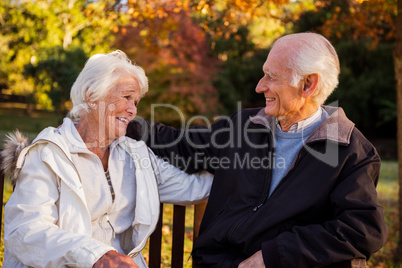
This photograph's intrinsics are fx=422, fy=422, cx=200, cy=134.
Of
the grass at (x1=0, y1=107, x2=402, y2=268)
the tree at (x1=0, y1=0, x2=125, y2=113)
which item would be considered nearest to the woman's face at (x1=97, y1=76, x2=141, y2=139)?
the grass at (x1=0, y1=107, x2=402, y2=268)

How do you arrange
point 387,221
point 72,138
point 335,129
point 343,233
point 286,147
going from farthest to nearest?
point 387,221 < point 286,147 < point 72,138 < point 335,129 < point 343,233

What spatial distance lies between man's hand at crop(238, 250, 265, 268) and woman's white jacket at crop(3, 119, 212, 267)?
0.61 m

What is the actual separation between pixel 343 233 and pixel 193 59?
11.7m

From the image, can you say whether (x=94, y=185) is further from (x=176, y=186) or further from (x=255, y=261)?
(x=255, y=261)

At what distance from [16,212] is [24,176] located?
18 centimetres

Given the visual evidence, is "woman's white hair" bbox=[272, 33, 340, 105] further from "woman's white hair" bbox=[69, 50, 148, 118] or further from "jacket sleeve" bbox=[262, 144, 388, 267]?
"woman's white hair" bbox=[69, 50, 148, 118]

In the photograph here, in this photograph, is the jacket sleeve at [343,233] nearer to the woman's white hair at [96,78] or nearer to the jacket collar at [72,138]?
the jacket collar at [72,138]

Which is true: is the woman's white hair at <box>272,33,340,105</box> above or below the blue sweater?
above

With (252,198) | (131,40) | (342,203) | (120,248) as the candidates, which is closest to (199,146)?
(252,198)

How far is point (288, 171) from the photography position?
2.19 metres

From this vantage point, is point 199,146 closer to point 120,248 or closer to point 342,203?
point 120,248

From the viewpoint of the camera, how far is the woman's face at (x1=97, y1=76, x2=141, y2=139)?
7.92 ft

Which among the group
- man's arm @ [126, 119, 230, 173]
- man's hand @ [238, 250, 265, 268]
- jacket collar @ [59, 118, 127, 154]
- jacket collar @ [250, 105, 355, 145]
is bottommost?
man's hand @ [238, 250, 265, 268]

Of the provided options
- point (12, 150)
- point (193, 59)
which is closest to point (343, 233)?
point (12, 150)
